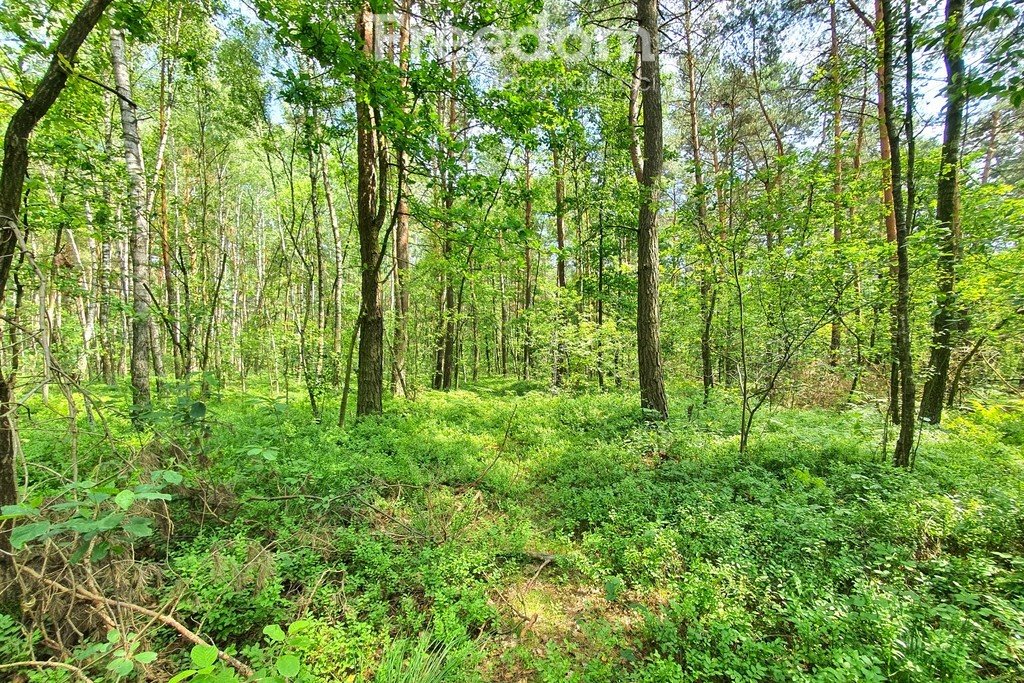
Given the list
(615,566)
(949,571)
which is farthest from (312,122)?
(949,571)

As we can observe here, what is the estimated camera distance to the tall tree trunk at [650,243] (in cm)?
667

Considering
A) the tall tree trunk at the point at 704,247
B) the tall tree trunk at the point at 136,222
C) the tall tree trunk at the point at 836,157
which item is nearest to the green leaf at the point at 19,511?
the tall tree trunk at the point at 136,222

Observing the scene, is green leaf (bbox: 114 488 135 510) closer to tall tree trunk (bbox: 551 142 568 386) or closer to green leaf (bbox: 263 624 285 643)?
green leaf (bbox: 263 624 285 643)

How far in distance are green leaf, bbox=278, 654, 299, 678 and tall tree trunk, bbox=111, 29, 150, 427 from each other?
648cm

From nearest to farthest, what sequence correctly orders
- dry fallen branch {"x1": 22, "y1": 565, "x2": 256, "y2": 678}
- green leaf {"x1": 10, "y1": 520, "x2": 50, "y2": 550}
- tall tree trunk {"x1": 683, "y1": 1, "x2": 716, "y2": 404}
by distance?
1. green leaf {"x1": 10, "y1": 520, "x2": 50, "y2": 550}
2. dry fallen branch {"x1": 22, "y1": 565, "x2": 256, "y2": 678}
3. tall tree trunk {"x1": 683, "y1": 1, "x2": 716, "y2": 404}

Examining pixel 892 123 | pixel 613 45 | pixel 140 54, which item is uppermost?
pixel 140 54

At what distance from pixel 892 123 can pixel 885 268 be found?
1782mm

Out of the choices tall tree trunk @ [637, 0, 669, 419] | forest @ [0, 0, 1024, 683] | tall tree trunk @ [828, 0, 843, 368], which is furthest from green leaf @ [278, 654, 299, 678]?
tall tree trunk @ [637, 0, 669, 419]

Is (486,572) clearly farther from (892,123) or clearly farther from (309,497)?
(892,123)

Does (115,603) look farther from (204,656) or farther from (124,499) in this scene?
(204,656)

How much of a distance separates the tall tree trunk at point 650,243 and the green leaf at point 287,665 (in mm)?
6317

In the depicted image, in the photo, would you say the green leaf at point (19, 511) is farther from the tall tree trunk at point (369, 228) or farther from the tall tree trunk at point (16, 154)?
the tall tree trunk at point (369, 228)

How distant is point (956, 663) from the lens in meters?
2.18

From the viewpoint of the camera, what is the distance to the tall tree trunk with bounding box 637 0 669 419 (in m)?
6.67
